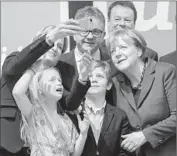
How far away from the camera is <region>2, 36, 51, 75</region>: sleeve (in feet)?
3.56

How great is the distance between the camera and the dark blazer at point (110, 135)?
1.17 metres

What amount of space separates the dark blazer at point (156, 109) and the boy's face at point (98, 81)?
0.24ft

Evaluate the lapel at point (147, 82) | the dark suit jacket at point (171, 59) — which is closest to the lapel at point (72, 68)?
the lapel at point (147, 82)

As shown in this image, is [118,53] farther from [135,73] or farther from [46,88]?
[46,88]

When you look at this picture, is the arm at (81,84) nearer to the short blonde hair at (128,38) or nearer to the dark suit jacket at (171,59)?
the short blonde hair at (128,38)

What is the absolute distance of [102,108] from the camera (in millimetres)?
1200

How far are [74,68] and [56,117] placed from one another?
0.55 feet

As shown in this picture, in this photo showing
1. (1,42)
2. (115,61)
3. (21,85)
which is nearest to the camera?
(21,85)

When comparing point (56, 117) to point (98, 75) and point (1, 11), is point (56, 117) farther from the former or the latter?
point (1, 11)

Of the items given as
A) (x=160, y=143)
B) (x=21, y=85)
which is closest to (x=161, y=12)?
(x=160, y=143)

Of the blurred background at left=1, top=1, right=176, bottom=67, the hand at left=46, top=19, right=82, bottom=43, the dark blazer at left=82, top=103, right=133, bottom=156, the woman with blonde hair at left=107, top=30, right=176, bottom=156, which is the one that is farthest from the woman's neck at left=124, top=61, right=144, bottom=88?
the blurred background at left=1, top=1, right=176, bottom=67

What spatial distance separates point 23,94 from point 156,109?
15.2 inches

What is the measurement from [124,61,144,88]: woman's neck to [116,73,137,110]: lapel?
2 centimetres

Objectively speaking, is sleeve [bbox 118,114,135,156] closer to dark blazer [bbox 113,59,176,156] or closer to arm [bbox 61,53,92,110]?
dark blazer [bbox 113,59,176,156]
